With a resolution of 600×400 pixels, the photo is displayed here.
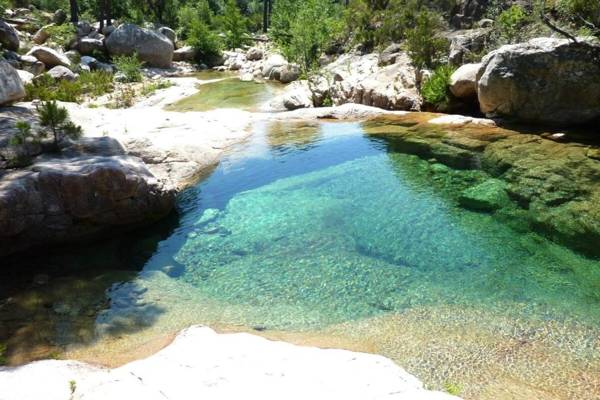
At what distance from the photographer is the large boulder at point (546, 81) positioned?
14.8 metres

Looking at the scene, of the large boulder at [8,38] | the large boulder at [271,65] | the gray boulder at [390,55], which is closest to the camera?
the large boulder at [8,38]

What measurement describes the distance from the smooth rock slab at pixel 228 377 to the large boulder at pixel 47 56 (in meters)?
27.6

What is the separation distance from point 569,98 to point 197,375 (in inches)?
633

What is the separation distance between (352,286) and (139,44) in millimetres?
35122

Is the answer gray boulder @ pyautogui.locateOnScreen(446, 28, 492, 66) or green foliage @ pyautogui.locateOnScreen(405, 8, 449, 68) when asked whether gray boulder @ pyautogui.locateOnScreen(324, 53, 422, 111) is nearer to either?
green foliage @ pyautogui.locateOnScreen(405, 8, 449, 68)

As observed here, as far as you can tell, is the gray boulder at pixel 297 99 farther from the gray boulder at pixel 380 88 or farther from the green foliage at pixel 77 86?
the green foliage at pixel 77 86

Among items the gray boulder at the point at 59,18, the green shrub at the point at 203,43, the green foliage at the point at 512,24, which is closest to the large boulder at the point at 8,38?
the green shrub at the point at 203,43

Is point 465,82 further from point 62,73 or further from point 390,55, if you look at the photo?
point 62,73

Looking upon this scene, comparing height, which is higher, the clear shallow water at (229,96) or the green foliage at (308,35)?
the green foliage at (308,35)

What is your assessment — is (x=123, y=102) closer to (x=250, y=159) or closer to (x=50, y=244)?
(x=250, y=159)

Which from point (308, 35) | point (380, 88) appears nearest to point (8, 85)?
point (380, 88)

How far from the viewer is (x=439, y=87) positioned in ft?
61.2

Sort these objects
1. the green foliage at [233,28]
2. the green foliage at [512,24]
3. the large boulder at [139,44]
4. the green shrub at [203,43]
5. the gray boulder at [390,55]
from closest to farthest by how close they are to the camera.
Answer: the green foliage at [512,24]
the gray boulder at [390,55]
the large boulder at [139,44]
the green shrub at [203,43]
the green foliage at [233,28]

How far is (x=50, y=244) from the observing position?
8875 mm
